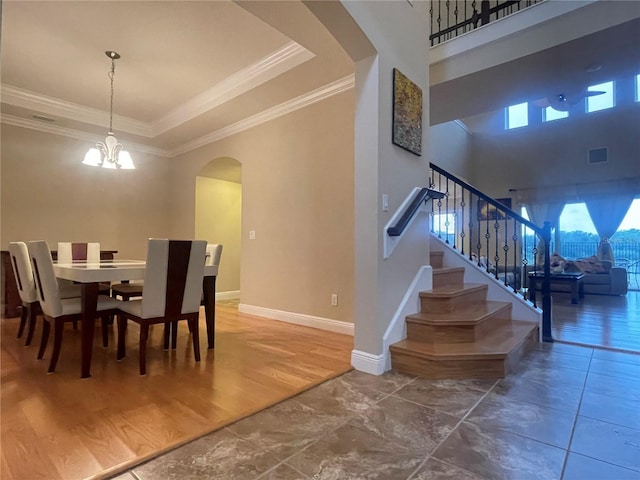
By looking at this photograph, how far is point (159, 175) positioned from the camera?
629cm

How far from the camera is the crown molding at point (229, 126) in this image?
3871 millimetres

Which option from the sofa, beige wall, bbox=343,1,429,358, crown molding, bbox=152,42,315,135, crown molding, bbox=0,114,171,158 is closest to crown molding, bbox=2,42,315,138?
crown molding, bbox=152,42,315,135

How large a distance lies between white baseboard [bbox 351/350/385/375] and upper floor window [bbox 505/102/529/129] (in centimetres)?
924

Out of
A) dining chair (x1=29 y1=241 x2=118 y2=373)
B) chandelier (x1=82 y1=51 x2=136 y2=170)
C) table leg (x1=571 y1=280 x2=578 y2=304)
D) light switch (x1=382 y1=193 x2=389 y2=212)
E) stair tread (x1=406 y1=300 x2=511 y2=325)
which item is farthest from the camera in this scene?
table leg (x1=571 y1=280 x2=578 y2=304)

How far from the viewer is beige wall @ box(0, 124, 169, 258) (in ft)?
15.8

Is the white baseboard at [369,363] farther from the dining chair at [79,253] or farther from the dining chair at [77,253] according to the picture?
the dining chair at [77,253]

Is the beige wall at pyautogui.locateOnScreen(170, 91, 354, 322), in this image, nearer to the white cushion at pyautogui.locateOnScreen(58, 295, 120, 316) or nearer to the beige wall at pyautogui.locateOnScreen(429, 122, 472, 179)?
the white cushion at pyautogui.locateOnScreen(58, 295, 120, 316)

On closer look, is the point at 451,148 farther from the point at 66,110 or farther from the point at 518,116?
Answer: the point at 66,110

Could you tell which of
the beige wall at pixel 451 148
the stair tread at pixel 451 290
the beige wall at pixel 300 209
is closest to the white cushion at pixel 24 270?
the beige wall at pixel 300 209

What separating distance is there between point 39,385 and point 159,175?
4.63 meters

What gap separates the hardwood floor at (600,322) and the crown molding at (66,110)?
6182 millimetres

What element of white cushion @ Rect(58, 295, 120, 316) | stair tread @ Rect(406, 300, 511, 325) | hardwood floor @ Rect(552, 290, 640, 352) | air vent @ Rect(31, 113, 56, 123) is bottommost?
hardwood floor @ Rect(552, 290, 640, 352)

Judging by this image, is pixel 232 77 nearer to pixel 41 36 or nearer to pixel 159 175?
pixel 41 36

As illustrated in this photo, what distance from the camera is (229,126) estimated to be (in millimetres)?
5129
